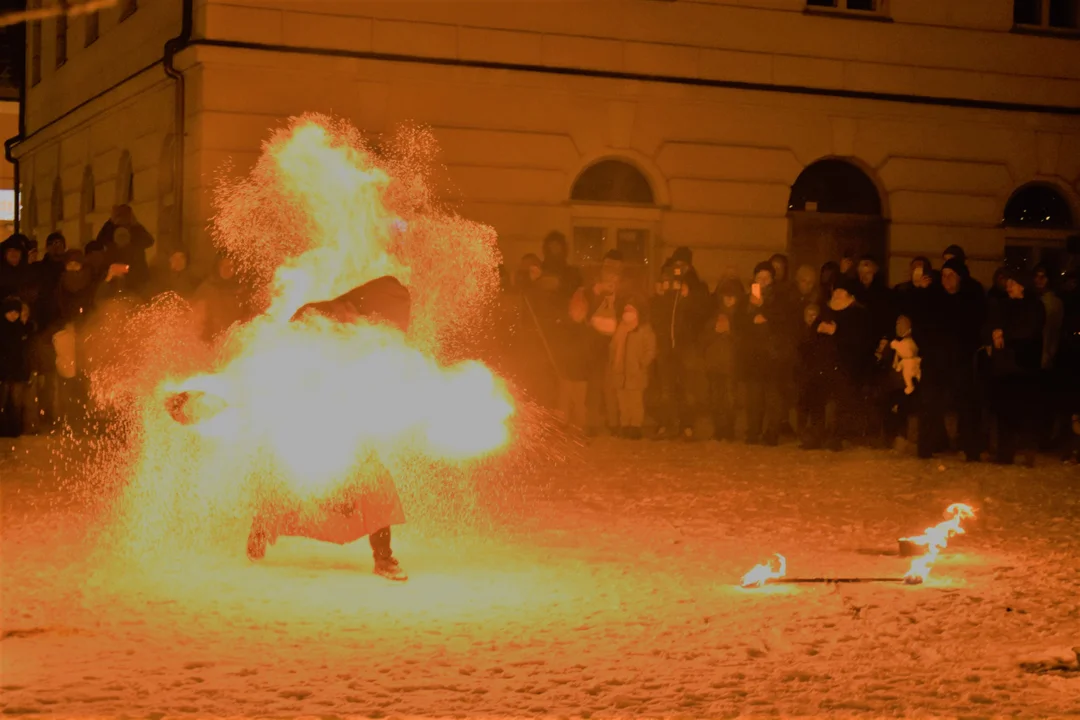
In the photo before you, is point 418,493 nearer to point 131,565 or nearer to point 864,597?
point 131,565

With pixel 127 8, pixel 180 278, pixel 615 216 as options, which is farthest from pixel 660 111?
pixel 127 8

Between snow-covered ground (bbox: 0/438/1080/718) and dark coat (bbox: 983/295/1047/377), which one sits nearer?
snow-covered ground (bbox: 0/438/1080/718)

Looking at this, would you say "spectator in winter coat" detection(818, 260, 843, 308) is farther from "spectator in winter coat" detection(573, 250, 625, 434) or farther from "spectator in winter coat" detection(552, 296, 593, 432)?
"spectator in winter coat" detection(552, 296, 593, 432)

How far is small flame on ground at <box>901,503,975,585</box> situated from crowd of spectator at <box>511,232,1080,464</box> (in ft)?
13.3

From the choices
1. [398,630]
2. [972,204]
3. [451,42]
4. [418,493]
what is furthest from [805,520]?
[972,204]

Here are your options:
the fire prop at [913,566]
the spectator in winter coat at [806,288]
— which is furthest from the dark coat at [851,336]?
the fire prop at [913,566]

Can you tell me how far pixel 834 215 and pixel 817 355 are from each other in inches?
253

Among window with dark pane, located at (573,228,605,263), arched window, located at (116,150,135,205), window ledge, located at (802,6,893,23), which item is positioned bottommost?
window with dark pane, located at (573,228,605,263)

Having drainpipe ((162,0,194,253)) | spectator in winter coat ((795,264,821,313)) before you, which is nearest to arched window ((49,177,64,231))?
drainpipe ((162,0,194,253))

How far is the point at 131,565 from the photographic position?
9391 millimetres

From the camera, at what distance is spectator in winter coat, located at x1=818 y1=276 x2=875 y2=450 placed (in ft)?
53.1

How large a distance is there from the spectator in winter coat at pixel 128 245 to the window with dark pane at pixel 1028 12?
13206mm

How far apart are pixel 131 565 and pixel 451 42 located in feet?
38.8

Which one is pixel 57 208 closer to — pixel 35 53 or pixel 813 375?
pixel 35 53
